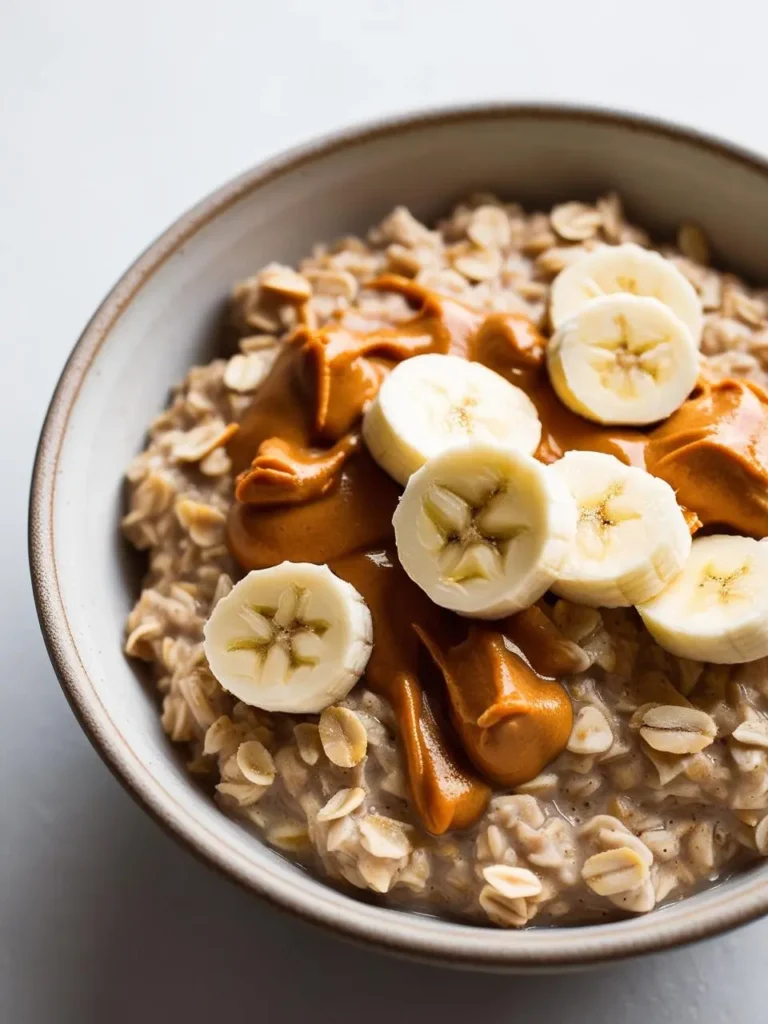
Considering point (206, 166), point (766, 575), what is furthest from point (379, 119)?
point (766, 575)

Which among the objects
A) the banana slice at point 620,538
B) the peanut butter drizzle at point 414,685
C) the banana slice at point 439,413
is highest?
the banana slice at point 439,413

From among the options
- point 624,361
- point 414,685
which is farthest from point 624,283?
point 414,685

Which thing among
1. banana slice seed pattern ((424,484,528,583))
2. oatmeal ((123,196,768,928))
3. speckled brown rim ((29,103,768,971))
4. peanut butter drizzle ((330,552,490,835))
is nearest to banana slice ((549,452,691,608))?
oatmeal ((123,196,768,928))

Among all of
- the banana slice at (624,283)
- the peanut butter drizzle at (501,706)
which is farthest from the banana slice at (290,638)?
the banana slice at (624,283)

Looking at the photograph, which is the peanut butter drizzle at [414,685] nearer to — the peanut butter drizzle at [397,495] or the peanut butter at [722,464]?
the peanut butter drizzle at [397,495]

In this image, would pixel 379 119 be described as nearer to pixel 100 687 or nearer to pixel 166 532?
pixel 166 532

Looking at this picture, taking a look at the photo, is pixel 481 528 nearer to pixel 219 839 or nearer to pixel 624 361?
pixel 624 361
